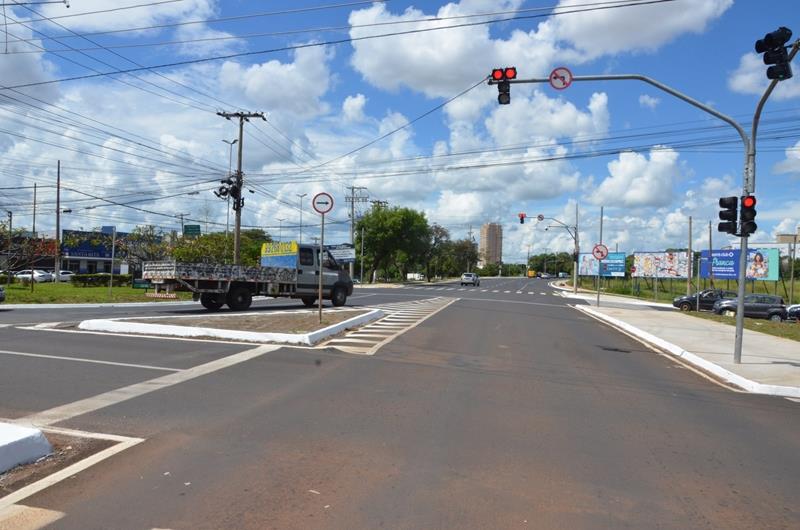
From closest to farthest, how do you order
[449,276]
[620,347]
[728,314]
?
[620,347], [728,314], [449,276]

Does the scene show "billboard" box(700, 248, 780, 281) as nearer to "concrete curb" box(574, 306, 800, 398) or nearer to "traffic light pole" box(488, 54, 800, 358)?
"concrete curb" box(574, 306, 800, 398)

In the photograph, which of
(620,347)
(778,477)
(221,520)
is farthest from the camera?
(620,347)

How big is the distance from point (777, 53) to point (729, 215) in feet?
11.1

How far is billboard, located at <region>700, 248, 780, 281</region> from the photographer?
44.5 m

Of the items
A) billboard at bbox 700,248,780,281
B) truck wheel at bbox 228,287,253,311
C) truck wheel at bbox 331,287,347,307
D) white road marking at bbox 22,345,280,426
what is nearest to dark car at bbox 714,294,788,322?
billboard at bbox 700,248,780,281

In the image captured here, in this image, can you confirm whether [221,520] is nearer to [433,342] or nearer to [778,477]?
[778,477]

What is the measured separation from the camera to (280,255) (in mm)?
24750

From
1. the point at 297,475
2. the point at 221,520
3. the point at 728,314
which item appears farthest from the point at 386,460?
the point at 728,314

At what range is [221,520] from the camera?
4273 millimetres

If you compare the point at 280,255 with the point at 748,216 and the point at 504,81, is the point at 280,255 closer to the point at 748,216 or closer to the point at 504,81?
the point at 504,81

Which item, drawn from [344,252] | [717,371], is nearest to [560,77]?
[717,371]

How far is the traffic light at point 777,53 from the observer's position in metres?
10.6

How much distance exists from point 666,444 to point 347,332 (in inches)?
415

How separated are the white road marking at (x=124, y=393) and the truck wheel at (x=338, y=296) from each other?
14.5 m
